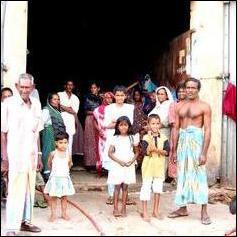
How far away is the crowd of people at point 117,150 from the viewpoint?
231 inches

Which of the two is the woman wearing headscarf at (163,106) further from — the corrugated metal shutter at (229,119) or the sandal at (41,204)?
the sandal at (41,204)

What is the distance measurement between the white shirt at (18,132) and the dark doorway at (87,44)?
24.0 feet

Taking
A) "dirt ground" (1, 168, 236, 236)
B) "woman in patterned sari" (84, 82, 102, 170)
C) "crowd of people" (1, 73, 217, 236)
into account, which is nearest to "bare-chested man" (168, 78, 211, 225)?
"crowd of people" (1, 73, 217, 236)

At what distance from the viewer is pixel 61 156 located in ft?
22.7

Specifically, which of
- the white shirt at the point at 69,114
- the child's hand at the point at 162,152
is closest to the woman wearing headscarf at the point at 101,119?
the white shirt at the point at 69,114

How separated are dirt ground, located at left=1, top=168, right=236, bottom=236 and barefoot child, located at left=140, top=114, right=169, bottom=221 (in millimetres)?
314

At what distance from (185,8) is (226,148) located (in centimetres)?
384

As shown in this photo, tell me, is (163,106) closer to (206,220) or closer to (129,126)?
(129,126)

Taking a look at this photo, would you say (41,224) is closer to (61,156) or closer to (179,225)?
(61,156)

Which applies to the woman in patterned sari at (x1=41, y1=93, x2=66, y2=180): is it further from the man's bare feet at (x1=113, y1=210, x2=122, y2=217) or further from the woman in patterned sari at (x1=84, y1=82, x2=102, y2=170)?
the woman in patterned sari at (x1=84, y1=82, x2=102, y2=170)

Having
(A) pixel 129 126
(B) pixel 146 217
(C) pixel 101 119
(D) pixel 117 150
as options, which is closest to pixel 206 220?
(B) pixel 146 217

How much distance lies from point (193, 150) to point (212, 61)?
204 cm

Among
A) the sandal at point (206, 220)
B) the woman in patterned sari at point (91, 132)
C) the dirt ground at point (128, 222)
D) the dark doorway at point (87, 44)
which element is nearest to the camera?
the dirt ground at point (128, 222)

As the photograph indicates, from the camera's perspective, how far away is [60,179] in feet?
22.5
